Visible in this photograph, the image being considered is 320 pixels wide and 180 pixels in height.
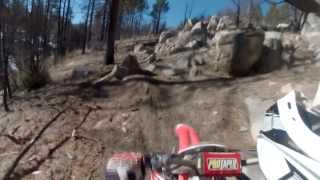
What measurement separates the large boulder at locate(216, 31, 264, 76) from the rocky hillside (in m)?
0.02

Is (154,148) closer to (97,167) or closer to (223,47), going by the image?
(97,167)

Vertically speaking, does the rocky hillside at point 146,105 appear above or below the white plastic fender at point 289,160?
below

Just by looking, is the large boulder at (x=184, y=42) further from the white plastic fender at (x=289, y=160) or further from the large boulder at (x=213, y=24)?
the white plastic fender at (x=289, y=160)

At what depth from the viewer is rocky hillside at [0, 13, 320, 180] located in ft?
23.8

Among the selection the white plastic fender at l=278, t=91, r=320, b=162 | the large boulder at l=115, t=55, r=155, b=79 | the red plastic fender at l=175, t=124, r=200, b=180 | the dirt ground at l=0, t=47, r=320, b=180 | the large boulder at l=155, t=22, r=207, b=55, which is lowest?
the dirt ground at l=0, t=47, r=320, b=180

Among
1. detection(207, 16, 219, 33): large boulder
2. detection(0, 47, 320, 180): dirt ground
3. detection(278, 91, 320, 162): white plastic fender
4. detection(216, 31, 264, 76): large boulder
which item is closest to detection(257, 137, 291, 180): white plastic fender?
detection(278, 91, 320, 162): white plastic fender

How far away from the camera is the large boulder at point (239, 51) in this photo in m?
11.0

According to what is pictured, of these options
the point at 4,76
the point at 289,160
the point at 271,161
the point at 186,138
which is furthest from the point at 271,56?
the point at 289,160

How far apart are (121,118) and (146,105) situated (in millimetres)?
638

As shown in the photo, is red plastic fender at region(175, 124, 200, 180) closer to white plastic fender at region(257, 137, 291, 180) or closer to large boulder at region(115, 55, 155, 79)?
white plastic fender at region(257, 137, 291, 180)

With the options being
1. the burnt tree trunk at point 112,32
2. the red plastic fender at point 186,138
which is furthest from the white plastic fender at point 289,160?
the burnt tree trunk at point 112,32

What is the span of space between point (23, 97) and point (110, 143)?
3.65 m

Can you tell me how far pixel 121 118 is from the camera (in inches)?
333

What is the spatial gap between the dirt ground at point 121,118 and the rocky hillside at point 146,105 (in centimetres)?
2
